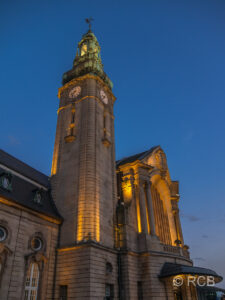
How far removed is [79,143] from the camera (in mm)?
34906

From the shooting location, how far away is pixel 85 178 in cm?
3095

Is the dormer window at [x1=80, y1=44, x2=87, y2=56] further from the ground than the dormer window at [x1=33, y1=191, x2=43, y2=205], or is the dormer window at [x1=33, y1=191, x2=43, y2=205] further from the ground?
the dormer window at [x1=80, y1=44, x2=87, y2=56]

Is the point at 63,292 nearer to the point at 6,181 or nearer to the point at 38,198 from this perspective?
the point at 38,198

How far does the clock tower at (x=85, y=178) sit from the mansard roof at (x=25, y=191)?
1.14 m

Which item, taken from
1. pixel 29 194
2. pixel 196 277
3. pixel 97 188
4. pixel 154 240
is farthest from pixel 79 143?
pixel 196 277

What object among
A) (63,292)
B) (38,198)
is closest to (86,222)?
(38,198)

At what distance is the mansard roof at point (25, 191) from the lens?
26016 mm

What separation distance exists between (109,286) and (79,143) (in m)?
17.7

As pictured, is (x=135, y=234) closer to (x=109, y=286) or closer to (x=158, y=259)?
(x=158, y=259)

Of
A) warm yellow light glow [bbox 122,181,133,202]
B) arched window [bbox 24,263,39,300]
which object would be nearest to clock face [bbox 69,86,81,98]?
warm yellow light glow [bbox 122,181,133,202]

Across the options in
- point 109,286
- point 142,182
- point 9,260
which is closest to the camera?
point 9,260

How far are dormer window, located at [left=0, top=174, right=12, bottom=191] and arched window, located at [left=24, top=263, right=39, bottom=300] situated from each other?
7977 millimetres

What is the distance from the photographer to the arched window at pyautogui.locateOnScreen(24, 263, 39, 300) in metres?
23.9

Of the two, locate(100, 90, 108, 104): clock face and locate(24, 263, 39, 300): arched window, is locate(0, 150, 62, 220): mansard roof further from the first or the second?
locate(100, 90, 108, 104): clock face
